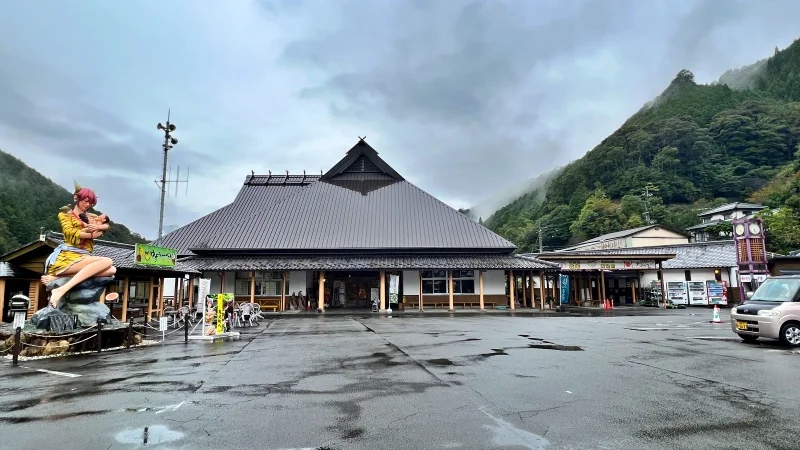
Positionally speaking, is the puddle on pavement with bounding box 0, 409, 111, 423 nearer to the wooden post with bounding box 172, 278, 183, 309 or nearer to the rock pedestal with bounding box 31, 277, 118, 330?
the rock pedestal with bounding box 31, 277, 118, 330

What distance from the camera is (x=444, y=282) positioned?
27031 mm

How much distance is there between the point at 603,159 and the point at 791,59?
43032 mm

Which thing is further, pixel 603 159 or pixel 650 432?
pixel 603 159

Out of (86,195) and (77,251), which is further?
Result: (86,195)

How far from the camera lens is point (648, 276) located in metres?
34.2

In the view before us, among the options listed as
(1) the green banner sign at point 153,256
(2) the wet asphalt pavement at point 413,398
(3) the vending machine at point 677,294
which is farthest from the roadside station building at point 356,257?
(2) the wet asphalt pavement at point 413,398

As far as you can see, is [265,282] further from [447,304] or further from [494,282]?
[494,282]

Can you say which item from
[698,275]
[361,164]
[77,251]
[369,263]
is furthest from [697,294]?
[77,251]

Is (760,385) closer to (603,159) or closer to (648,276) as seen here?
(648,276)

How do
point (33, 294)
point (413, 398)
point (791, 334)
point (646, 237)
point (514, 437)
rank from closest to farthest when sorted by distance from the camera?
point (514, 437) < point (413, 398) < point (791, 334) < point (33, 294) < point (646, 237)

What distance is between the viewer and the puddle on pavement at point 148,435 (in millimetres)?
4137

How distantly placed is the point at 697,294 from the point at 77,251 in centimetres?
3403

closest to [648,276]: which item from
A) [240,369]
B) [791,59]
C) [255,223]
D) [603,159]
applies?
[255,223]

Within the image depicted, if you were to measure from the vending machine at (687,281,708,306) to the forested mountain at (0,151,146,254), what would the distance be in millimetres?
55108
